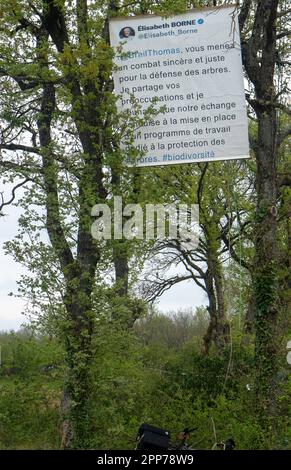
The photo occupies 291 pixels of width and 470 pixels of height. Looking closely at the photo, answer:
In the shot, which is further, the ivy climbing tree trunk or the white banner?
the ivy climbing tree trunk

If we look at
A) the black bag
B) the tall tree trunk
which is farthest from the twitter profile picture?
the tall tree trunk

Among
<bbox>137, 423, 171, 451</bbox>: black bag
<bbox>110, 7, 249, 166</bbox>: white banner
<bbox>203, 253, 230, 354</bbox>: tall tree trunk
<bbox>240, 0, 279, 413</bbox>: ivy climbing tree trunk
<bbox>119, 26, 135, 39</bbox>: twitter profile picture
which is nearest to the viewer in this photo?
<bbox>137, 423, 171, 451</bbox>: black bag

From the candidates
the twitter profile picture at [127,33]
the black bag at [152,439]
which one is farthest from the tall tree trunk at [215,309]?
the black bag at [152,439]

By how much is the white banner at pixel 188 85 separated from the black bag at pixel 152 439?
5801mm

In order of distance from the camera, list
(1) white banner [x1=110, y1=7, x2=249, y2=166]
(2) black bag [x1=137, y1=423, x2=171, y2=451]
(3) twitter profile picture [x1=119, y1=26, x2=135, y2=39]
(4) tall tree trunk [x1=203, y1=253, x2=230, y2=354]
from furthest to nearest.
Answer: (4) tall tree trunk [x1=203, y1=253, x2=230, y2=354] → (3) twitter profile picture [x1=119, y1=26, x2=135, y2=39] → (1) white banner [x1=110, y1=7, x2=249, y2=166] → (2) black bag [x1=137, y1=423, x2=171, y2=451]

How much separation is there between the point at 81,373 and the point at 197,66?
620 centimetres

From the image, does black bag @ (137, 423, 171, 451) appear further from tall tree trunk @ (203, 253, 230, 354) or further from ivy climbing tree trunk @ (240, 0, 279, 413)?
tall tree trunk @ (203, 253, 230, 354)

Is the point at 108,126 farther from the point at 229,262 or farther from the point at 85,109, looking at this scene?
the point at 229,262

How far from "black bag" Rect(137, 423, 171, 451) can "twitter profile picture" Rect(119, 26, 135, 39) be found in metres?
8.08

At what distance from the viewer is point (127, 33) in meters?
16.8

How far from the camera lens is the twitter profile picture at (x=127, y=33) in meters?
16.8

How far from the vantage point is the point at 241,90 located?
52.9ft

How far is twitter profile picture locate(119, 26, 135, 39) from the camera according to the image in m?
16.8

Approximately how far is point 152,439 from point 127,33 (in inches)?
331
